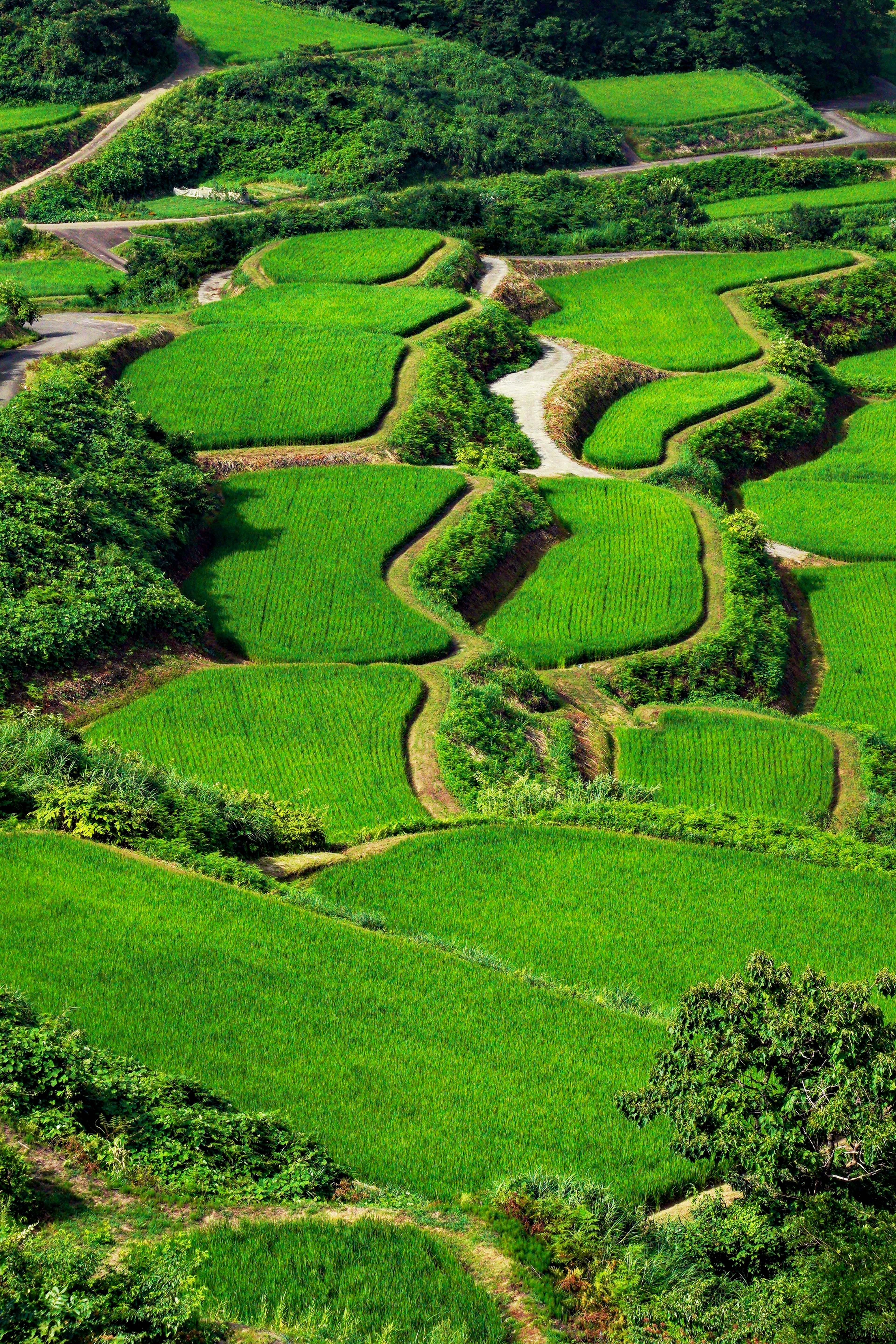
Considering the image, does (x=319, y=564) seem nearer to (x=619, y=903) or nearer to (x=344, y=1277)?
(x=619, y=903)

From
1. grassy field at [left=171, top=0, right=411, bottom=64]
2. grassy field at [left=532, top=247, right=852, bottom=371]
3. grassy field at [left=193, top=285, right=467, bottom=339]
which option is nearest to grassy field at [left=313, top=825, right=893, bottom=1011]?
grassy field at [left=193, top=285, right=467, bottom=339]

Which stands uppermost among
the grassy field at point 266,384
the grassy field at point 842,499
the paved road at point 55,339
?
the paved road at point 55,339

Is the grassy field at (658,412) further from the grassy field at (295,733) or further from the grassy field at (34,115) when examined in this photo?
the grassy field at (34,115)

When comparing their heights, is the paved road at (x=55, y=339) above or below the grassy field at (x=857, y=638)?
above

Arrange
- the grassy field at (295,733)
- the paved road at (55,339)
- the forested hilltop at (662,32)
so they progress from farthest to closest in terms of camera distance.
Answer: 1. the forested hilltop at (662,32)
2. the paved road at (55,339)
3. the grassy field at (295,733)

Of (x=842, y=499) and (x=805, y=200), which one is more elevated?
(x=805, y=200)

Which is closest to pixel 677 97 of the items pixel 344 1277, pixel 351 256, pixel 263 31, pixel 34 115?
pixel 263 31

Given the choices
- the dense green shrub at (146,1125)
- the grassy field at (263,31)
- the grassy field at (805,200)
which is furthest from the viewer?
the grassy field at (263,31)

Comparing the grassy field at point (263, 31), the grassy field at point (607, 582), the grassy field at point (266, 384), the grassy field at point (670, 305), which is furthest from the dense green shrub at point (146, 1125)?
the grassy field at point (263, 31)
